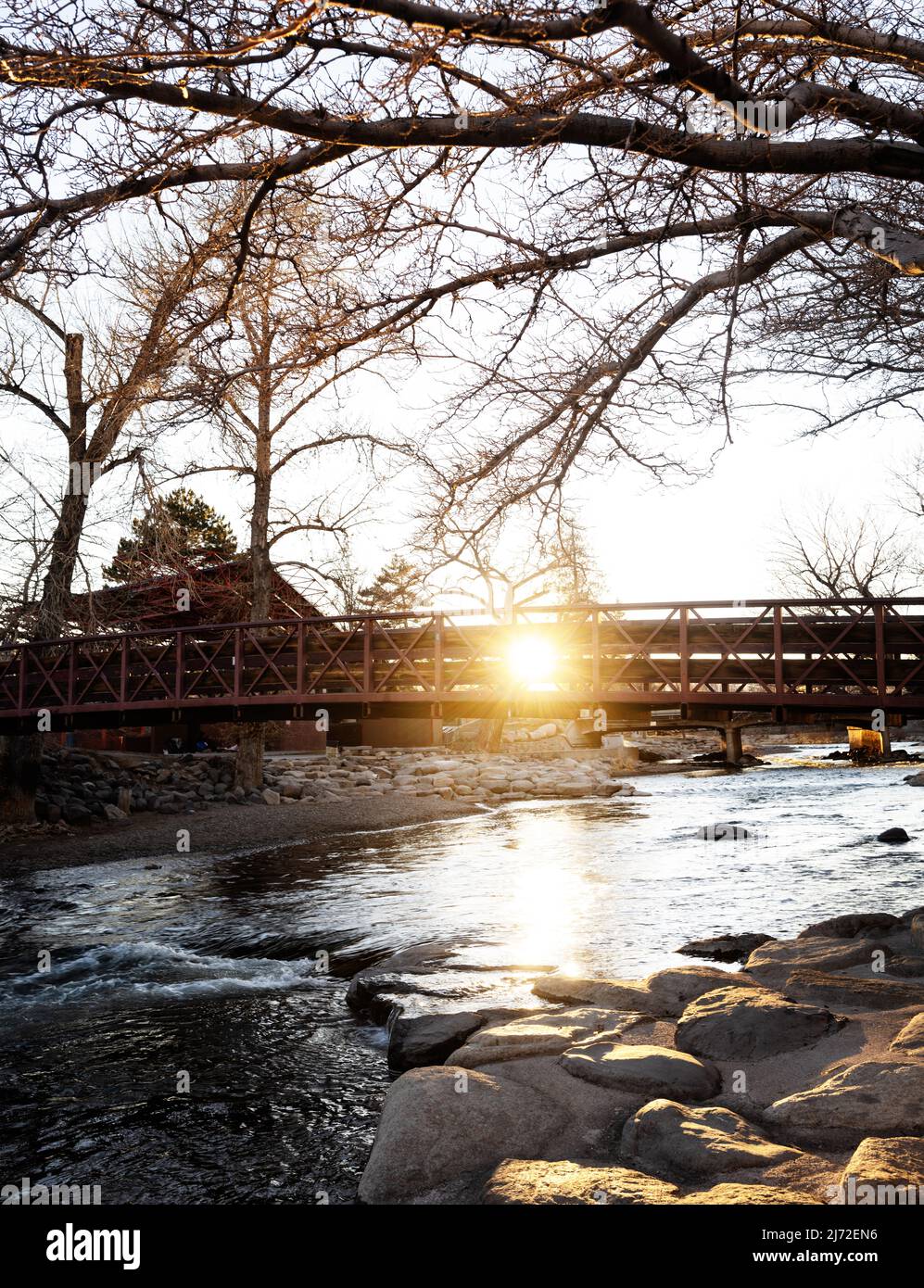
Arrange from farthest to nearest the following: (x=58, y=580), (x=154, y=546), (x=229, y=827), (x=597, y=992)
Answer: (x=229, y=827)
(x=58, y=580)
(x=154, y=546)
(x=597, y=992)

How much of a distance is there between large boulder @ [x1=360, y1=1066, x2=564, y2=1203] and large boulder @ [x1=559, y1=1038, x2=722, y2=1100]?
357 millimetres

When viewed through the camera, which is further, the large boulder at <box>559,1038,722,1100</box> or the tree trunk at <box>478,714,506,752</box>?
the tree trunk at <box>478,714,506,752</box>

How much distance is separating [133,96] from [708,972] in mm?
6182

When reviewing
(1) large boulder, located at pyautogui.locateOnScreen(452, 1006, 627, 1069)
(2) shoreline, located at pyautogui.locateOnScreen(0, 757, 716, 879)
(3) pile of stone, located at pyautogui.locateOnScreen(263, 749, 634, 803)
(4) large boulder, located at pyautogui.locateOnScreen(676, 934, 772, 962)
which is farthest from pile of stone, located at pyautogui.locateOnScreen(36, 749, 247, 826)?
(1) large boulder, located at pyautogui.locateOnScreen(452, 1006, 627, 1069)

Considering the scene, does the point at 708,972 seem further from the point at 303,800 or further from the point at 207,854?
the point at 303,800

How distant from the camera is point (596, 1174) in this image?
364cm

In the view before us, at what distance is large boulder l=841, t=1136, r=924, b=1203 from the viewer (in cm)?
325

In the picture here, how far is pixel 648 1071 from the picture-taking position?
4.62m

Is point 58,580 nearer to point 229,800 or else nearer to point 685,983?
point 229,800

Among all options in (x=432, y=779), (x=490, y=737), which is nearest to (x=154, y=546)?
(x=432, y=779)

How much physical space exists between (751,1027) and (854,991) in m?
1.14

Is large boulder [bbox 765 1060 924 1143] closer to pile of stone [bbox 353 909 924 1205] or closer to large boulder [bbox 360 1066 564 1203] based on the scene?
pile of stone [bbox 353 909 924 1205]

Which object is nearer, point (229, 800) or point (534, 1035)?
point (534, 1035)

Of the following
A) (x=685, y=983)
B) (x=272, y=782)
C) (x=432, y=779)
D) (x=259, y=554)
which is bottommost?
(x=432, y=779)
